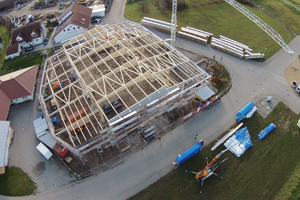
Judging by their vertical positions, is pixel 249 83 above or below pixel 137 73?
below

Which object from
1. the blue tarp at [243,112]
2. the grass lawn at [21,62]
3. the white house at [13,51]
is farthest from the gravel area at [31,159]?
the blue tarp at [243,112]

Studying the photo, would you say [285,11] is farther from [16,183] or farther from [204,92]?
[16,183]

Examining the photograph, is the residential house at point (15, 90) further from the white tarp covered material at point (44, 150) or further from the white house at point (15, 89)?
the white tarp covered material at point (44, 150)

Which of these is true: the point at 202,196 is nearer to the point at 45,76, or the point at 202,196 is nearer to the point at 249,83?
the point at 249,83

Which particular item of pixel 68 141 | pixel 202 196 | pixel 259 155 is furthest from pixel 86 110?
pixel 259 155

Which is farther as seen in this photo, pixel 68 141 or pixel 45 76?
pixel 45 76

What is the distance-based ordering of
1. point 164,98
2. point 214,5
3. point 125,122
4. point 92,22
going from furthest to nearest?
point 214,5 → point 92,22 → point 164,98 → point 125,122

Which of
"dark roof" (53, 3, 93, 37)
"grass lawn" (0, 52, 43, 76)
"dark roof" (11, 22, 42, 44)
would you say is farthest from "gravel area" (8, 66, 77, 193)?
"dark roof" (53, 3, 93, 37)
